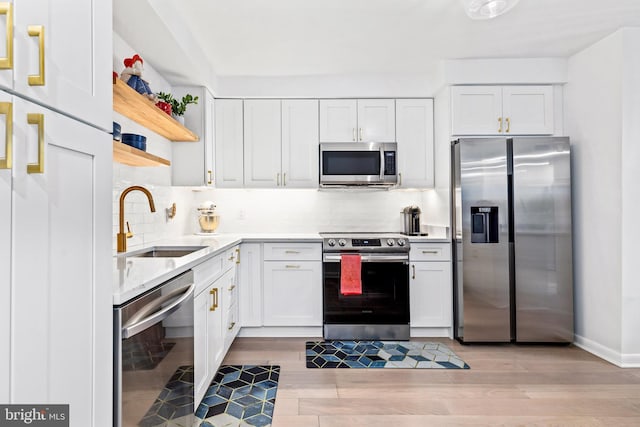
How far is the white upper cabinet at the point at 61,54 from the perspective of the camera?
66cm

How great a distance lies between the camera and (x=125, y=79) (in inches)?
85.7

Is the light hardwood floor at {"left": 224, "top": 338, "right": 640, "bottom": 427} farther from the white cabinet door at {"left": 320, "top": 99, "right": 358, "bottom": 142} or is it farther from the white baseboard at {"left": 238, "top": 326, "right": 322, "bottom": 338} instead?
the white cabinet door at {"left": 320, "top": 99, "right": 358, "bottom": 142}

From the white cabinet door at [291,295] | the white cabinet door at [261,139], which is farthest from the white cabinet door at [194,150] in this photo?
the white cabinet door at [291,295]

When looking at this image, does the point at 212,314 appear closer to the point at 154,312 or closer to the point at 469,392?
the point at 154,312

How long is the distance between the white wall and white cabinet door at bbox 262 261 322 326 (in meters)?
2.31

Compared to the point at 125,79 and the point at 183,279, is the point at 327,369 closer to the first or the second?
the point at 183,279

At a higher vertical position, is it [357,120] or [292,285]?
[357,120]

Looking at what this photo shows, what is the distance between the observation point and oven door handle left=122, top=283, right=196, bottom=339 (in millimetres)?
1164

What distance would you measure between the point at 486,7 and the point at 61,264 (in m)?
2.58

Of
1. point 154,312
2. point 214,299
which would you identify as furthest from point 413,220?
point 154,312

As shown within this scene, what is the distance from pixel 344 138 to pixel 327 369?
85.8 inches

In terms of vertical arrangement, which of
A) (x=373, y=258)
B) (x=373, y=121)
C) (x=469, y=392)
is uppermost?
(x=373, y=121)

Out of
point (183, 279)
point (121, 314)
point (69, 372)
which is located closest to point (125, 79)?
point (183, 279)

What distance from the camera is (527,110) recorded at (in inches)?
134
